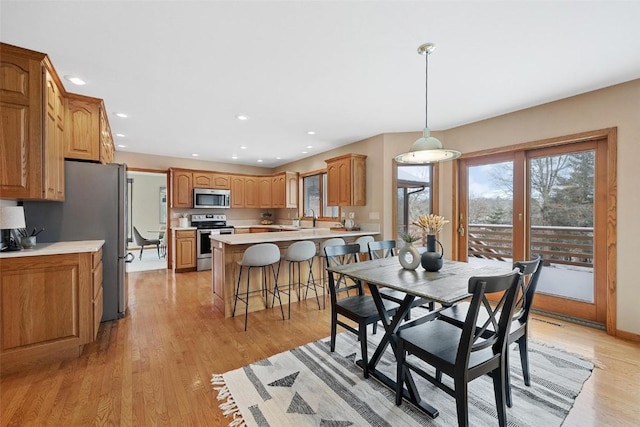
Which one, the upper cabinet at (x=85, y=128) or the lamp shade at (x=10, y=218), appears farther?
the upper cabinet at (x=85, y=128)

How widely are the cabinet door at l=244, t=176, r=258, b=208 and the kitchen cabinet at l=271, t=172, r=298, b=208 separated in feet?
2.04

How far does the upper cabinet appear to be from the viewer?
9.77ft

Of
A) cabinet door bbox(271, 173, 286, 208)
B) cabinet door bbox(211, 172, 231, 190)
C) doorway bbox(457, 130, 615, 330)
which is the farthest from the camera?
cabinet door bbox(271, 173, 286, 208)

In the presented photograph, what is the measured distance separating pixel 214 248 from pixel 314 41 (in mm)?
2710

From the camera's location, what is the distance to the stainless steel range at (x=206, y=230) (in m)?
5.84

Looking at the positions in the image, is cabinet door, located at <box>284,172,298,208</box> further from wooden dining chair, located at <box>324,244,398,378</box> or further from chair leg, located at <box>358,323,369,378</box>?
chair leg, located at <box>358,323,369,378</box>

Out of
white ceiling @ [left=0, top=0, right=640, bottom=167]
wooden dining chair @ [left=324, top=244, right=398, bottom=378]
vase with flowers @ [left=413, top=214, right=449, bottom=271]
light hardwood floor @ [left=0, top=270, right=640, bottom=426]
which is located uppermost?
white ceiling @ [left=0, top=0, right=640, bottom=167]

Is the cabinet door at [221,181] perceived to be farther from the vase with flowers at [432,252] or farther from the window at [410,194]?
the vase with flowers at [432,252]

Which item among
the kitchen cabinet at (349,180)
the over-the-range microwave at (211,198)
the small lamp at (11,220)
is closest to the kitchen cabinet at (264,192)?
the over-the-range microwave at (211,198)

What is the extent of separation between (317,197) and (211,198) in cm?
241

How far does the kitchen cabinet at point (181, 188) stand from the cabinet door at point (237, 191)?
950mm

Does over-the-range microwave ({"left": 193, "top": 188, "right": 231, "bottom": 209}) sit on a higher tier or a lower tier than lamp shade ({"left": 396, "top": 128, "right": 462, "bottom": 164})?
lower

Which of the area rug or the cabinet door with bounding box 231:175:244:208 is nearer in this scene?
the area rug

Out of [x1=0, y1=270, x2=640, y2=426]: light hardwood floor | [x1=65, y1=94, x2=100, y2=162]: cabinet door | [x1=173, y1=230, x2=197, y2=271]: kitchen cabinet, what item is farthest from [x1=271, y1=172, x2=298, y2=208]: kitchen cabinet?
[x1=65, y1=94, x2=100, y2=162]: cabinet door
